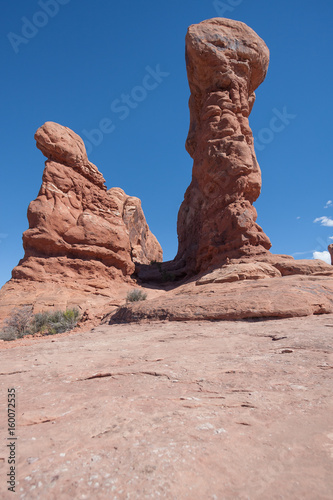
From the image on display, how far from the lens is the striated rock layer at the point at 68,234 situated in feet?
46.2

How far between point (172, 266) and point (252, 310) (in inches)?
592

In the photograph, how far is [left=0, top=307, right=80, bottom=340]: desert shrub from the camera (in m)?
8.95

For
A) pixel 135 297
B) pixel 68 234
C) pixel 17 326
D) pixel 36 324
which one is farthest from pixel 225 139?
pixel 17 326

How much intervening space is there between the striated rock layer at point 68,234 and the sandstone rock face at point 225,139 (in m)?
5.60

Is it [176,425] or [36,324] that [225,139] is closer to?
[36,324]

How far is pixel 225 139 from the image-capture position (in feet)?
51.9

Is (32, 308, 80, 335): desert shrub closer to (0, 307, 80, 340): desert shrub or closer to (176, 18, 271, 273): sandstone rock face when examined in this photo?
(0, 307, 80, 340): desert shrub

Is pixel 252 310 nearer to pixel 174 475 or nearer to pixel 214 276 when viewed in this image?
pixel 214 276

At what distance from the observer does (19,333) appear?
9367mm

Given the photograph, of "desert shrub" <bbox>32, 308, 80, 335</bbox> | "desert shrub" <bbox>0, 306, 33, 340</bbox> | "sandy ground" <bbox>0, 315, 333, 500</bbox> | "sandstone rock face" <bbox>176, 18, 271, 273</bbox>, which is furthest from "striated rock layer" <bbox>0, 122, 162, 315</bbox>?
"sandy ground" <bbox>0, 315, 333, 500</bbox>

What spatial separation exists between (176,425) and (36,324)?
381 inches

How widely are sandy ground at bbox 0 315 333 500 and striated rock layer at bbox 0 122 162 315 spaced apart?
35.4 feet

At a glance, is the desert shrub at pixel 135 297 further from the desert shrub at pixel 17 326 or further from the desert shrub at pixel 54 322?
the desert shrub at pixel 17 326

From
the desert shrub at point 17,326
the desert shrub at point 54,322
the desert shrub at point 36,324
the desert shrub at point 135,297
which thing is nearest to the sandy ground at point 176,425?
the desert shrub at point 54,322
